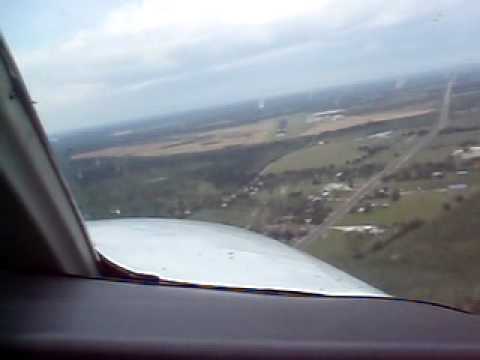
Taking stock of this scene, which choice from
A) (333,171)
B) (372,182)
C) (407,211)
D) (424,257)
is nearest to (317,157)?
(333,171)

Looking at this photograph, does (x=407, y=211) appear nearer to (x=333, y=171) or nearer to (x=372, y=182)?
(x=372, y=182)

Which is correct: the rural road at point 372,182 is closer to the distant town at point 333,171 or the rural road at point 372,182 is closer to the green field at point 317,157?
the distant town at point 333,171

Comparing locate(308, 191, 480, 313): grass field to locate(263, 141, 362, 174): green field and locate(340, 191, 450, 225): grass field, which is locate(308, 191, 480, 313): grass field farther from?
locate(263, 141, 362, 174): green field

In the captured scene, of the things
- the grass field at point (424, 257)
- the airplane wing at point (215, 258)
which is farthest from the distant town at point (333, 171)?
the airplane wing at point (215, 258)

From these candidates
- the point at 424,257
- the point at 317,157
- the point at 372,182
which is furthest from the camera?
the point at 317,157

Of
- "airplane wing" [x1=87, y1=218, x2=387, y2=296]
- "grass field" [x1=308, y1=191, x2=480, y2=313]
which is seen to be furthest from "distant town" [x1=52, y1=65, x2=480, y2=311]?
"airplane wing" [x1=87, y1=218, x2=387, y2=296]

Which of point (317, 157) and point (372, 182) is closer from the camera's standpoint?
point (372, 182)
